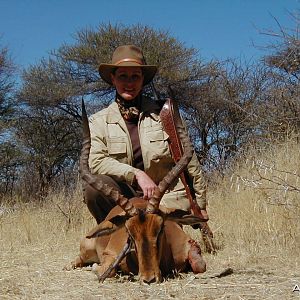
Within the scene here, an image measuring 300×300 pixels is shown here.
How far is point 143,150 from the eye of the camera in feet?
19.1

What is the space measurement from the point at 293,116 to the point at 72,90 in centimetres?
756

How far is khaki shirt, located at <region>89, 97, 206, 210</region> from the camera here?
5828 mm

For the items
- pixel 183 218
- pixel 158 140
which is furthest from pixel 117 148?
pixel 183 218

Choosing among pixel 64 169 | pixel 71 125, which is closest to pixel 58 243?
pixel 64 169

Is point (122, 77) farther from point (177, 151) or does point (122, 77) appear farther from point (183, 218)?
point (183, 218)

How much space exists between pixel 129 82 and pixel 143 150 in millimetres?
636

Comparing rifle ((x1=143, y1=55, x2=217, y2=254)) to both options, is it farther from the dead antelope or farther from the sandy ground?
the dead antelope

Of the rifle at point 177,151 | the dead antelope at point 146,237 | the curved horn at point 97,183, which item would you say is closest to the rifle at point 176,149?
the rifle at point 177,151

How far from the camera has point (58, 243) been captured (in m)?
7.37

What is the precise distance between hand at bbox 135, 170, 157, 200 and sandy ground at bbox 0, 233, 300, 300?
27.7 inches

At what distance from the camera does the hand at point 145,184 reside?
17.3 feet

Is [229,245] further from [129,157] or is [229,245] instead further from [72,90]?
[72,90]

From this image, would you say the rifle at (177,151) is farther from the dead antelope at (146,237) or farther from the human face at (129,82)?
the dead antelope at (146,237)

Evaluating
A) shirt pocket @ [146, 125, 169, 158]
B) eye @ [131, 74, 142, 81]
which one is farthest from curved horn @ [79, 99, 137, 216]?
eye @ [131, 74, 142, 81]
